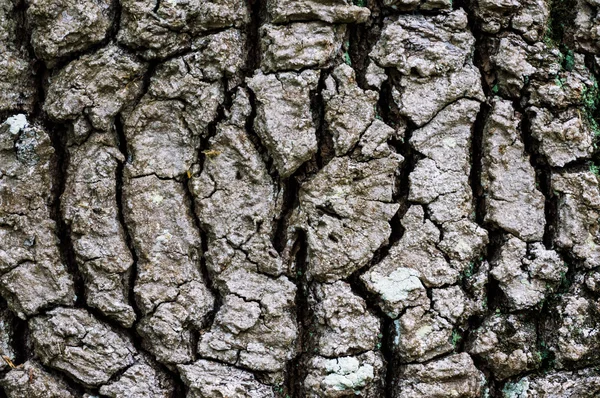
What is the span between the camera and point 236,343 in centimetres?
156

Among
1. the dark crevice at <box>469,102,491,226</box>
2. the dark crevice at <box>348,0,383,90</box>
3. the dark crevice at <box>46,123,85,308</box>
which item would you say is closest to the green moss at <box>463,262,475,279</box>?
the dark crevice at <box>469,102,491,226</box>

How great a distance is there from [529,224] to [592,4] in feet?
2.02

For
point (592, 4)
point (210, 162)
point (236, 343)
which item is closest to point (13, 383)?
point (236, 343)

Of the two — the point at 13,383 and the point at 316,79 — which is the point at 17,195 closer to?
the point at 13,383

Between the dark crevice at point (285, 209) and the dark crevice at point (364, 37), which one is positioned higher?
the dark crevice at point (364, 37)

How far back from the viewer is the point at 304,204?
156 centimetres

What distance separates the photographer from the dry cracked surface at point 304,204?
154 cm

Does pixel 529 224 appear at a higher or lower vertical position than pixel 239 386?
higher

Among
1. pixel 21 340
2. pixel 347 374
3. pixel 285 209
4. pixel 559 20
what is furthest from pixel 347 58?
pixel 21 340

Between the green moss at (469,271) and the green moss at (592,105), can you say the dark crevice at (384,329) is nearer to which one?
the green moss at (469,271)

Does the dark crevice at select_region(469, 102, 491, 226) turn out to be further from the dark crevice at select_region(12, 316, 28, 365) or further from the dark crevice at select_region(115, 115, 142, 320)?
the dark crevice at select_region(12, 316, 28, 365)

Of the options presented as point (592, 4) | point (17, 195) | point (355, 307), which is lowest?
point (355, 307)

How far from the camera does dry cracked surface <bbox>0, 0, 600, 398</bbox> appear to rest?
1.54 m

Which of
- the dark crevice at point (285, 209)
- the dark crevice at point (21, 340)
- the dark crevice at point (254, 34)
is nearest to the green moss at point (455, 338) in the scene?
the dark crevice at point (285, 209)
